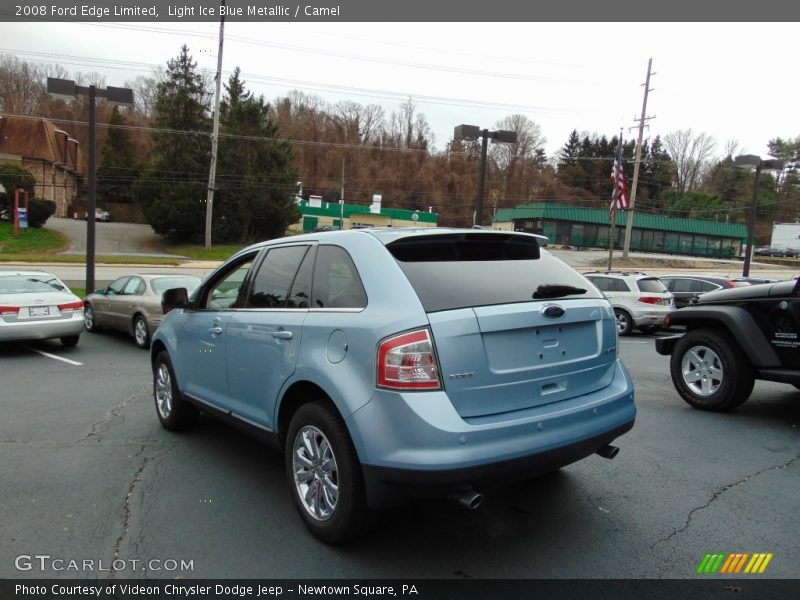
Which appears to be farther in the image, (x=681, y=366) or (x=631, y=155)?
(x=631, y=155)

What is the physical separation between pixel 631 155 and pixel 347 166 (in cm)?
4976

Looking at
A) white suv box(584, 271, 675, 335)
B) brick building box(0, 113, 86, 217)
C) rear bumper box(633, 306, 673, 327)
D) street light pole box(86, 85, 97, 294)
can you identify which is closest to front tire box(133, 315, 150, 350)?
street light pole box(86, 85, 97, 294)

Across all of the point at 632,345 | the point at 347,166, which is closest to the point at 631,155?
the point at 347,166

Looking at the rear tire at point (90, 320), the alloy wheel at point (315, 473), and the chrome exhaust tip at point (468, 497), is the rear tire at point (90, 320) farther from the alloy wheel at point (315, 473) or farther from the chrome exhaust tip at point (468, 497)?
the chrome exhaust tip at point (468, 497)

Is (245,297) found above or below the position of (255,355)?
above

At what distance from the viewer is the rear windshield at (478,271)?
3.01 metres

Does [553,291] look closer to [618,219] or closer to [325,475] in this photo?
[325,475]

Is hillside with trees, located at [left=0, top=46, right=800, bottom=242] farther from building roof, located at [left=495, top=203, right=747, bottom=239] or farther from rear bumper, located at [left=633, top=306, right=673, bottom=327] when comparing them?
rear bumper, located at [left=633, top=306, right=673, bottom=327]

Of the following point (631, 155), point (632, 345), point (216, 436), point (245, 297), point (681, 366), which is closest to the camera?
point (245, 297)

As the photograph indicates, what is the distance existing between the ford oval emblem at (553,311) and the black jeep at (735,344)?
147 inches

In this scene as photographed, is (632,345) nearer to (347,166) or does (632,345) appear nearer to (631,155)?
(347,166)

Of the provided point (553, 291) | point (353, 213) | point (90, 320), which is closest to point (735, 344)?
point (553, 291)

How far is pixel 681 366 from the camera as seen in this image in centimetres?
648

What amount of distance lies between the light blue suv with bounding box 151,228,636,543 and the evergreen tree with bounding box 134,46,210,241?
45790mm
